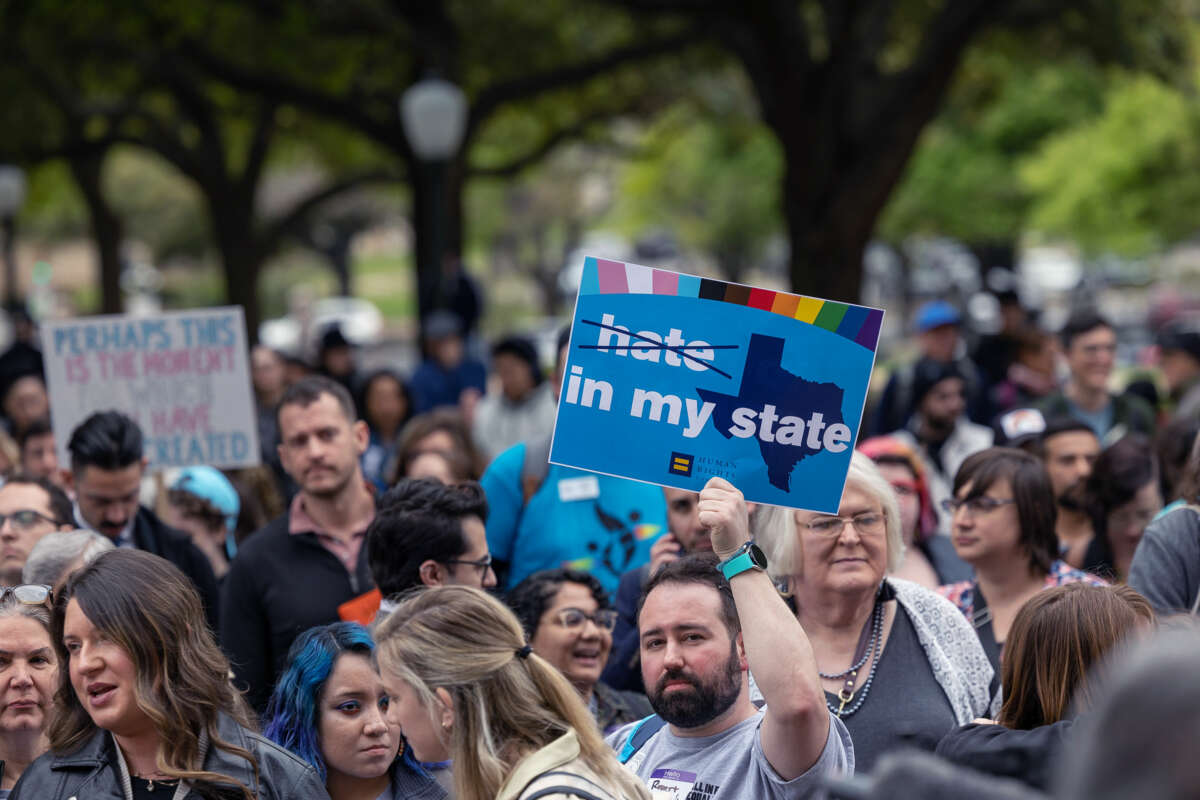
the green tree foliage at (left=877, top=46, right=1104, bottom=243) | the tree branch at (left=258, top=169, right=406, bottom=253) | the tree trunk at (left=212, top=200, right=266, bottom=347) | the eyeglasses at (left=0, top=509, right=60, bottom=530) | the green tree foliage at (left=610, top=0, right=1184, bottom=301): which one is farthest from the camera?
the green tree foliage at (left=877, top=46, right=1104, bottom=243)

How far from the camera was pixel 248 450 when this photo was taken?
6.85m

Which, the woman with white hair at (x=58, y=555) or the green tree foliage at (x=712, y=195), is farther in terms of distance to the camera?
the green tree foliage at (x=712, y=195)

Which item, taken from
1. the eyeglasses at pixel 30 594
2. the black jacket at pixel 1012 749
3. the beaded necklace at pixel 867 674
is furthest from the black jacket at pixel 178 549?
the black jacket at pixel 1012 749

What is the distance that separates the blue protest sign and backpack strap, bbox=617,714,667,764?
0.64 meters

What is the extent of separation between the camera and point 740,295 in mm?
3875

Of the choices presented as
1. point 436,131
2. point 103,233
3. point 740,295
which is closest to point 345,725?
point 740,295

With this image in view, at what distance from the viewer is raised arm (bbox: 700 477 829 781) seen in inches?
123

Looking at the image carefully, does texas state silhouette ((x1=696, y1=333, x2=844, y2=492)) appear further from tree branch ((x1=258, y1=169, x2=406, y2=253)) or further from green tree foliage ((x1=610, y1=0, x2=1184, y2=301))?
tree branch ((x1=258, y1=169, x2=406, y2=253))

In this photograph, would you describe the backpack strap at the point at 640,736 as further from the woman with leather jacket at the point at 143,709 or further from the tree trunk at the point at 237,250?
the tree trunk at the point at 237,250

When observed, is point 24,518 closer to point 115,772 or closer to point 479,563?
point 479,563

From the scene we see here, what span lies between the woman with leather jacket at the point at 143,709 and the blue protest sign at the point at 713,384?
3.64ft

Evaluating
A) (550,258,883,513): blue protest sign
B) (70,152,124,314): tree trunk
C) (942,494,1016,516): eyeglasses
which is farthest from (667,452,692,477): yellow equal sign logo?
(70,152,124,314): tree trunk

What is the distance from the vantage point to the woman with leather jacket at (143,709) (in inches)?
128

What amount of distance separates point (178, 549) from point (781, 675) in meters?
3.12
